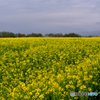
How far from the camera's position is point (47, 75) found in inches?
244

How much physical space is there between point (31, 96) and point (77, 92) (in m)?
1.24

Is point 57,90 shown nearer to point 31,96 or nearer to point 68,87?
point 68,87

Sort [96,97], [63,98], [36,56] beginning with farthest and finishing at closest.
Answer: [36,56] → [96,97] → [63,98]

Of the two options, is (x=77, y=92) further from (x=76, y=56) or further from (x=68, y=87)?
(x=76, y=56)

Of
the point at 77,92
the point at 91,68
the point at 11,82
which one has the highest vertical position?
the point at 91,68

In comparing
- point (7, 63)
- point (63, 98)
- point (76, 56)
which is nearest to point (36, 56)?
point (7, 63)

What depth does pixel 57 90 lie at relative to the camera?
4.02m

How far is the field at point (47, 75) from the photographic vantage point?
13.3 feet

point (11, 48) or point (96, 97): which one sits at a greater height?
point (11, 48)

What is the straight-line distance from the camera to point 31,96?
413cm

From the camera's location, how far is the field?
406cm

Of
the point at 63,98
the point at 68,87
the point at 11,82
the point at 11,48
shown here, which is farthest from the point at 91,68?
the point at 11,48

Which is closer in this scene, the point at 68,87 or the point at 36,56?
the point at 68,87

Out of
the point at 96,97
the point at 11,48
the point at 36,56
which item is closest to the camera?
the point at 96,97
